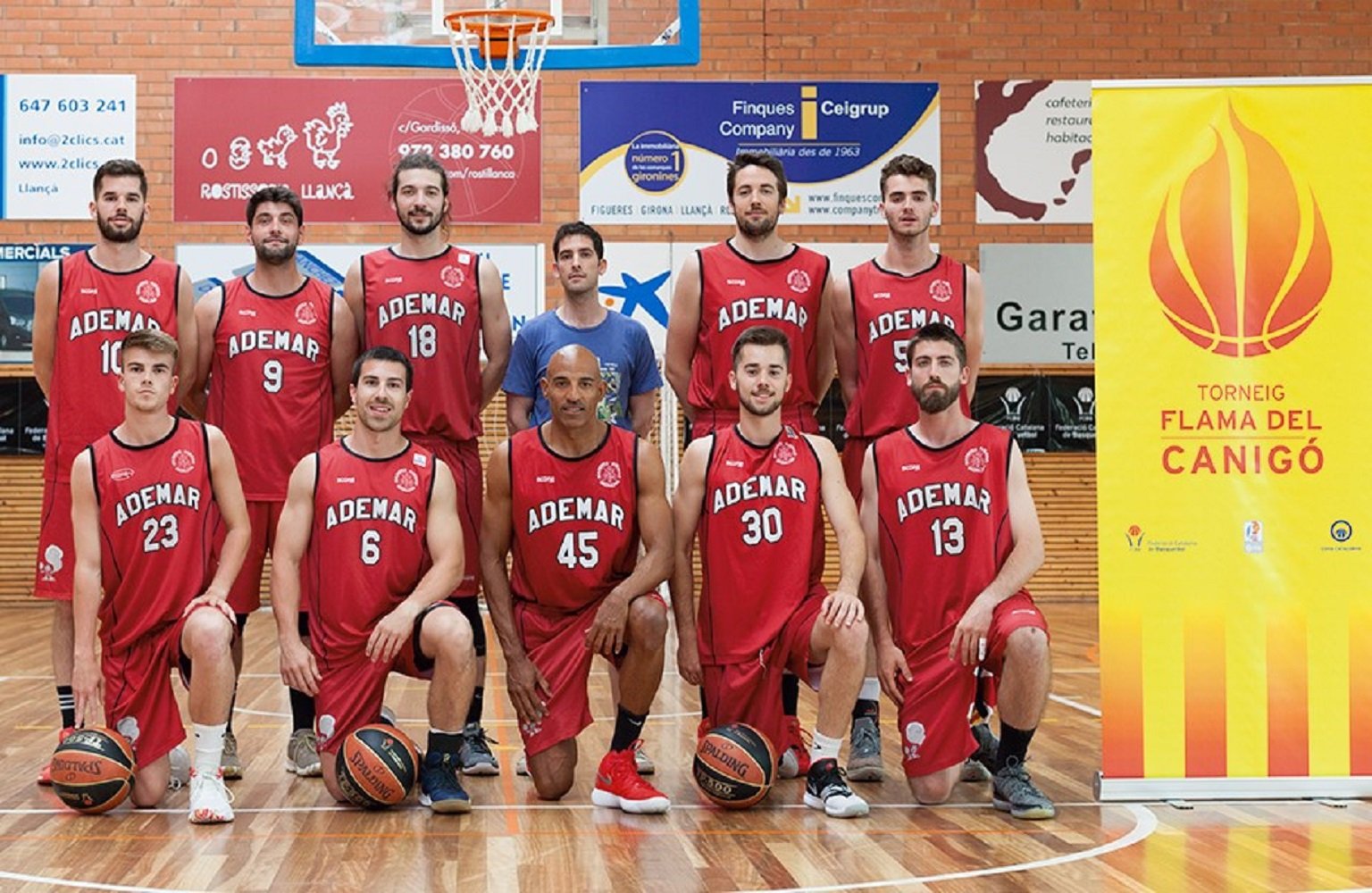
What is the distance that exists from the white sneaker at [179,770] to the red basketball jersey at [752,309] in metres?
2.02

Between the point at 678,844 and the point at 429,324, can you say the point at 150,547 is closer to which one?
the point at 429,324

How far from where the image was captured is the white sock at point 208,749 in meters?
4.46

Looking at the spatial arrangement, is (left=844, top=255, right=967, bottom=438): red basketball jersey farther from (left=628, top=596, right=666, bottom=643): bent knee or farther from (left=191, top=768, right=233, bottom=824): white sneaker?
(left=191, top=768, right=233, bottom=824): white sneaker

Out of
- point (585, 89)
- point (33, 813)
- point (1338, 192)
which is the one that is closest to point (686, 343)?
point (1338, 192)

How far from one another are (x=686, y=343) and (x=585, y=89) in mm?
6868

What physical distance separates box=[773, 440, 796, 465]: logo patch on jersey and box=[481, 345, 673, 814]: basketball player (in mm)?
359

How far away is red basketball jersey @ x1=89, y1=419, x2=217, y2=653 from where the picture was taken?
15.5ft

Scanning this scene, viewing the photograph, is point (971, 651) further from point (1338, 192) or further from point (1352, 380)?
point (1338, 192)

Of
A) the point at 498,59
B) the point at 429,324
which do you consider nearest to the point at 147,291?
the point at 429,324

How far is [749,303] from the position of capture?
537 cm

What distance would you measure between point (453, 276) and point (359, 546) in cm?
116

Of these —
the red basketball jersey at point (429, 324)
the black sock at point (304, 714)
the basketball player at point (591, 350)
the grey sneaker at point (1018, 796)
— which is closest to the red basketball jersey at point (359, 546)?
the black sock at point (304, 714)

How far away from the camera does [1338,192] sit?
4.72 metres

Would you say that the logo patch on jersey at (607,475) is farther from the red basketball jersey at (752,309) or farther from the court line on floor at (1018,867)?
the court line on floor at (1018,867)
